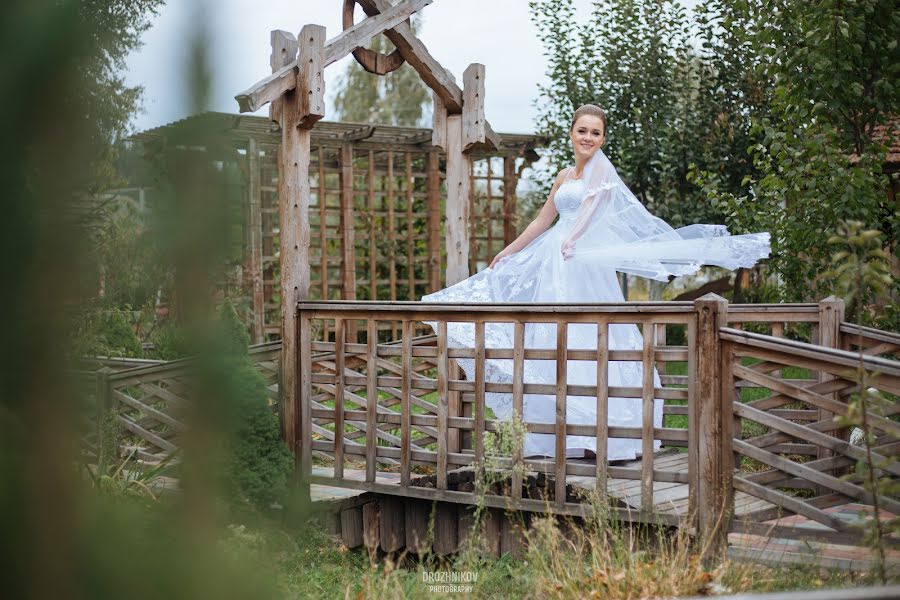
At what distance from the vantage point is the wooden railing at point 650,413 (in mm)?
3748

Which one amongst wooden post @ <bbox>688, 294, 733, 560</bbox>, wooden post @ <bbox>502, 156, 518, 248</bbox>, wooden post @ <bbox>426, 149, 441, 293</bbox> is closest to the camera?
wooden post @ <bbox>688, 294, 733, 560</bbox>

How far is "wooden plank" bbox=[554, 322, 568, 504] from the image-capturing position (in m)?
4.32

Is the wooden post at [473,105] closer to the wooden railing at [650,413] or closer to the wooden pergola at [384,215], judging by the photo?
the wooden railing at [650,413]

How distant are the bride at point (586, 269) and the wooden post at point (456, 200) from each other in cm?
54

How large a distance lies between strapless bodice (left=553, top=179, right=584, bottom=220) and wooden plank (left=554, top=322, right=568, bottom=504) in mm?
1480

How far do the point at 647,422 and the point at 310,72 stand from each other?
2.58 metres

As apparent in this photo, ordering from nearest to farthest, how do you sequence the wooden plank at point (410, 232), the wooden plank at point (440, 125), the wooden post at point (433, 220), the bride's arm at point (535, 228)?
the bride's arm at point (535, 228)
the wooden plank at point (440, 125)
the wooden plank at point (410, 232)
the wooden post at point (433, 220)

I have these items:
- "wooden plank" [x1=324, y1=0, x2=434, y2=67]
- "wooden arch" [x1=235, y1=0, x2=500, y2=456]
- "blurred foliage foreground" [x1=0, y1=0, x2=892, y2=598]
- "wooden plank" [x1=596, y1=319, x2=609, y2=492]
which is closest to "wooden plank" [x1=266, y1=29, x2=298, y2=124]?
"wooden arch" [x1=235, y1=0, x2=500, y2=456]

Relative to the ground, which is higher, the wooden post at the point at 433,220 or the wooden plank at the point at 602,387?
the wooden post at the point at 433,220

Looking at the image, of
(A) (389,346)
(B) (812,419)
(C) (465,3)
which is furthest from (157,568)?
(C) (465,3)

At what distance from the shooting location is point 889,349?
457 cm

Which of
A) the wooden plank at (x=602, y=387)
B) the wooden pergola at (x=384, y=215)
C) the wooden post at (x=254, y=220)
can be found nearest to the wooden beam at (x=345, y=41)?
the wooden plank at (x=602, y=387)

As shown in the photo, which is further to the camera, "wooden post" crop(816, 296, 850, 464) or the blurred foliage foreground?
"wooden post" crop(816, 296, 850, 464)

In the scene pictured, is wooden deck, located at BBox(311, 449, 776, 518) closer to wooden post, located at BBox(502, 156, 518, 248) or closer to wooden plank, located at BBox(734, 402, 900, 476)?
wooden plank, located at BBox(734, 402, 900, 476)
